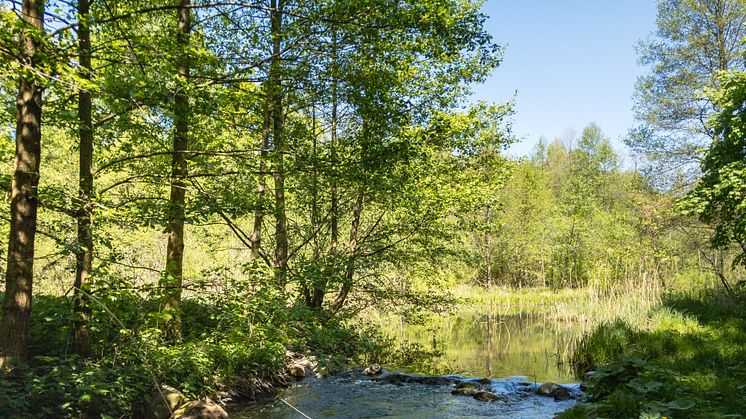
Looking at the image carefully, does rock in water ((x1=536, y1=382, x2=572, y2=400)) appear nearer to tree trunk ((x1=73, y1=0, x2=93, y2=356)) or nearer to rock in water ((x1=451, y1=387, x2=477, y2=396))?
rock in water ((x1=451, y1=387, x2=477, y2=396))

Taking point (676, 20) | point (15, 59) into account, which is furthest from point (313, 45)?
point (676, 20)

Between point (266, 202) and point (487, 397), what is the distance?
5033 mm

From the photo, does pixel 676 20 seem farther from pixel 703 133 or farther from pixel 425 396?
pixel 425 396

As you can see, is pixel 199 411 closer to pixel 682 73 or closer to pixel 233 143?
pixel 233 143

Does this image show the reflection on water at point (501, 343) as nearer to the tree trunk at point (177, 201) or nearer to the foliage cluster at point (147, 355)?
the foliage cluster at point (147, 355)

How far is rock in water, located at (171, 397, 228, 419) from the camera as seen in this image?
5816mm

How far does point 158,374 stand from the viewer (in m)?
6.07

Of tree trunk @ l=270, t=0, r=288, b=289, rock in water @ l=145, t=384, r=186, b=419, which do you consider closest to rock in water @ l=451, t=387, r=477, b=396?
tree trunk @ l=270, t=0, r=288, b=289

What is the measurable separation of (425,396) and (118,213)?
6174mm

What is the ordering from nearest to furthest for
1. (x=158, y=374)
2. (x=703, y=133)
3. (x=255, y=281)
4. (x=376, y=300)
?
(x=158, y=374)
(x=255, y=281)
(x=376, y=300)
(x=703, y=133)

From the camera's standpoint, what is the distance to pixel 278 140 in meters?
8.21

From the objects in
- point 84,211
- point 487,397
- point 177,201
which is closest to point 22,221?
point 84,211

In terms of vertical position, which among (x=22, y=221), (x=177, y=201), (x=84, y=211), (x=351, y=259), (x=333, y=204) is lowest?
(x=351, y=259)

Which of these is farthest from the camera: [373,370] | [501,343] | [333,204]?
[501,343]
